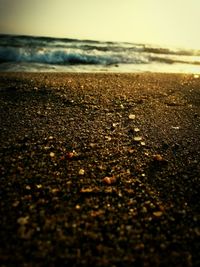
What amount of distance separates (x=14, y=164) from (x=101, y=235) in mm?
1297

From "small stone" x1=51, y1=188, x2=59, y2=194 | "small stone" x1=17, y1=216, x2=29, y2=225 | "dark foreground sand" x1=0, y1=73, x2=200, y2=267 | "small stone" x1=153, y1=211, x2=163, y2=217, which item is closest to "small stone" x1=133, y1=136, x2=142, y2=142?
"dark foreground sand" x1=0, y1=73, x2=200, y2=267

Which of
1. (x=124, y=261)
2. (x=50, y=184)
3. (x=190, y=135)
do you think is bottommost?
(x=124, y=261)

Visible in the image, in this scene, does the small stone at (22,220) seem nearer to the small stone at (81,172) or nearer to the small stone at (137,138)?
the small stone at (81,172)

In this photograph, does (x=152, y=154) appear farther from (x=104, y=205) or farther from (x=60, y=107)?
(x=60, y=107)

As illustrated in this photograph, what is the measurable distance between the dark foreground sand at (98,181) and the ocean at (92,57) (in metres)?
3.57

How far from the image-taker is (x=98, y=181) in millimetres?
2725

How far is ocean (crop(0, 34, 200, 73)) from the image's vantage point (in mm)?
8320

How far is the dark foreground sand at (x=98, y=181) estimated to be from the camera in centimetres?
204

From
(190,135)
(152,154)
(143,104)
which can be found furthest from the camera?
(143,104)

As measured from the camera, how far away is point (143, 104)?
16.0 feet

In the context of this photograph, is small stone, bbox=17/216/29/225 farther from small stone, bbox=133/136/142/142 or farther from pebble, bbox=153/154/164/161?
small stone, bbox=133/136/142/142

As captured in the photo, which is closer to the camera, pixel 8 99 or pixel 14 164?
pixel 14 164

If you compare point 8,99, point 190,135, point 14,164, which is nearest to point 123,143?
point 190,135

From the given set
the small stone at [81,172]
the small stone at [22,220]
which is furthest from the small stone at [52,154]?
the small stone at [22,220]
